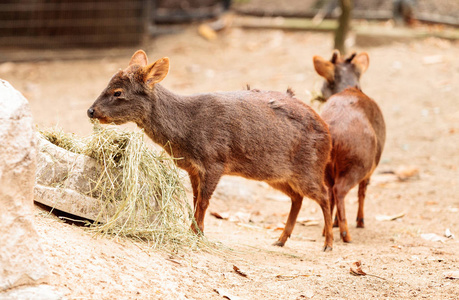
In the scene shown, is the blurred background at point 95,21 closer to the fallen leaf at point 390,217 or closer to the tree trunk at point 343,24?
the tree trunk at point 343,24

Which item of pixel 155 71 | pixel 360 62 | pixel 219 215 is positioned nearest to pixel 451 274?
pixel 219 215

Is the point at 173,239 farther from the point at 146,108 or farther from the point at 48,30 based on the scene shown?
the point at 48,30

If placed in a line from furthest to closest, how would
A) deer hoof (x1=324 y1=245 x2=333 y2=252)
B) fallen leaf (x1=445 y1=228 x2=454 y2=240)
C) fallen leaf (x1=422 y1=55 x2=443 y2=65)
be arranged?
fallen leaf (x1=422 y1=55 x2=443 y2=65) < fallen leaf (x1=445 y1=228 x2=454 y2=240) < deer hoof (x1=324 y1=245 x2=333 y2=252)

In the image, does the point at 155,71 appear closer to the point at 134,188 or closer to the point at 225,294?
the point at 134,188

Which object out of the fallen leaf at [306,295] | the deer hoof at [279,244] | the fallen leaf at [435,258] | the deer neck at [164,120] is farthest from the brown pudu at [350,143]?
the fallen leaf at [306,295]

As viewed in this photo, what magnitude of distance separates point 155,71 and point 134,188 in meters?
0.94


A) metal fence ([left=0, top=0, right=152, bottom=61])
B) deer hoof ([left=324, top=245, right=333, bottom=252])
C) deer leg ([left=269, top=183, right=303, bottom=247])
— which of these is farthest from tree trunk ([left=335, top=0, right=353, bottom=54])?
deer hoof ([left=324, top=245, right=333, bottom=252])

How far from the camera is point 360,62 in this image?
6711mm

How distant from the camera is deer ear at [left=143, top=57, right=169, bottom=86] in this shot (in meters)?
4.59

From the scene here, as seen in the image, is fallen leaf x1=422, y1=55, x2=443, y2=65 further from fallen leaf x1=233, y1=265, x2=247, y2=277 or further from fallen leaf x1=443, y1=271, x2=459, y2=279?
fallen leaf x1=233, y1=265, x2=247, y2=277

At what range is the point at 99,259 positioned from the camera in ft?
12.2

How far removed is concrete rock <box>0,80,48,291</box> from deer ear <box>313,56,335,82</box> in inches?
153

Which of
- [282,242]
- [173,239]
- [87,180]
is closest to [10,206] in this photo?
[87,180]

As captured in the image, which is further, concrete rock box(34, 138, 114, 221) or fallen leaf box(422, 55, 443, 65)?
fallen leaf box(422, 55, 443, 65)
